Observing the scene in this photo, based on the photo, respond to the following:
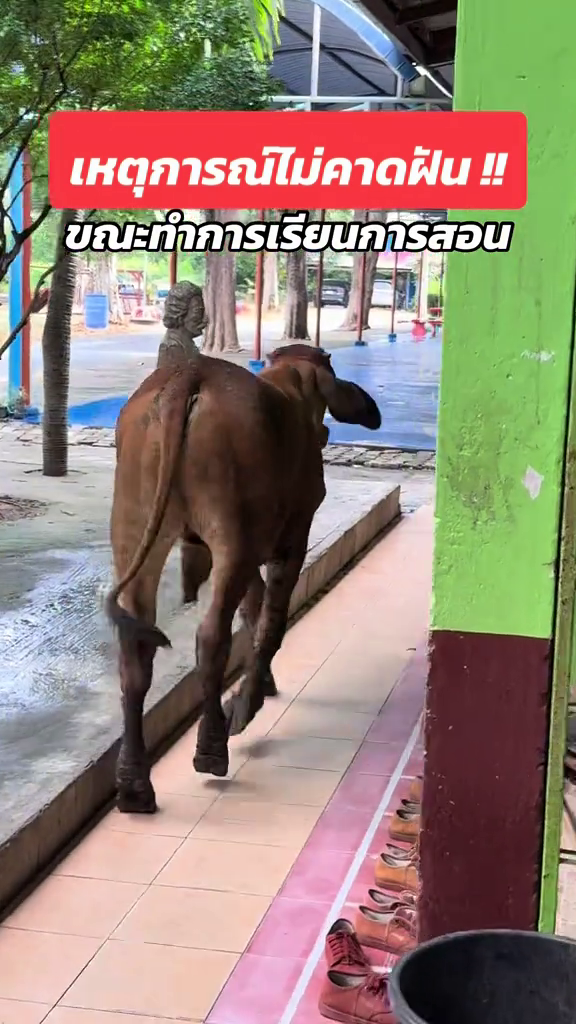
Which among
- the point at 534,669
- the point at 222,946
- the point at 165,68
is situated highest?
the point at 165,68

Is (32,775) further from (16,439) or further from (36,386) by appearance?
(36,386)

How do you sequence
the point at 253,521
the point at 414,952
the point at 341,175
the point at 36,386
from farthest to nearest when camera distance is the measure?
the point at 36,386 → the point at 253,521 → the point at 341,175 → the point at 414,952

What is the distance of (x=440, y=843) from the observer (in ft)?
8.02

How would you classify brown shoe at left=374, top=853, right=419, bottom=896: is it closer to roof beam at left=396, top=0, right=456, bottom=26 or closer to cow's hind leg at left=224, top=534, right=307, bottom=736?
cow's hind leg at left=224, top=534, right=307, bottom=736

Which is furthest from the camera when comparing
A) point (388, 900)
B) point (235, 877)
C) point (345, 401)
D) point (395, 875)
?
point (345, 401)

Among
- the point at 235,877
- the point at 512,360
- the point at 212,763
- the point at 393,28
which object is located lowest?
the point at 235,877

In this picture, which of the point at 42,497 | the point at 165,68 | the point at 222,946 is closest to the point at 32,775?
the point at 222,946

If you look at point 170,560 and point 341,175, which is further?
point 170,560

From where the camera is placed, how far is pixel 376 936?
2.98m

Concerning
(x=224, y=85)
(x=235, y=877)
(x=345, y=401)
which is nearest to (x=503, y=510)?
(x=235, y=877)

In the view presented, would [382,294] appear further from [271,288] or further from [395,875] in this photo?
[395,875]

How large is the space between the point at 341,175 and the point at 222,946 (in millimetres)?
1994

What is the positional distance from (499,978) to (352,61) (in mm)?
20604

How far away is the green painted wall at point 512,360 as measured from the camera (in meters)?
2.19
